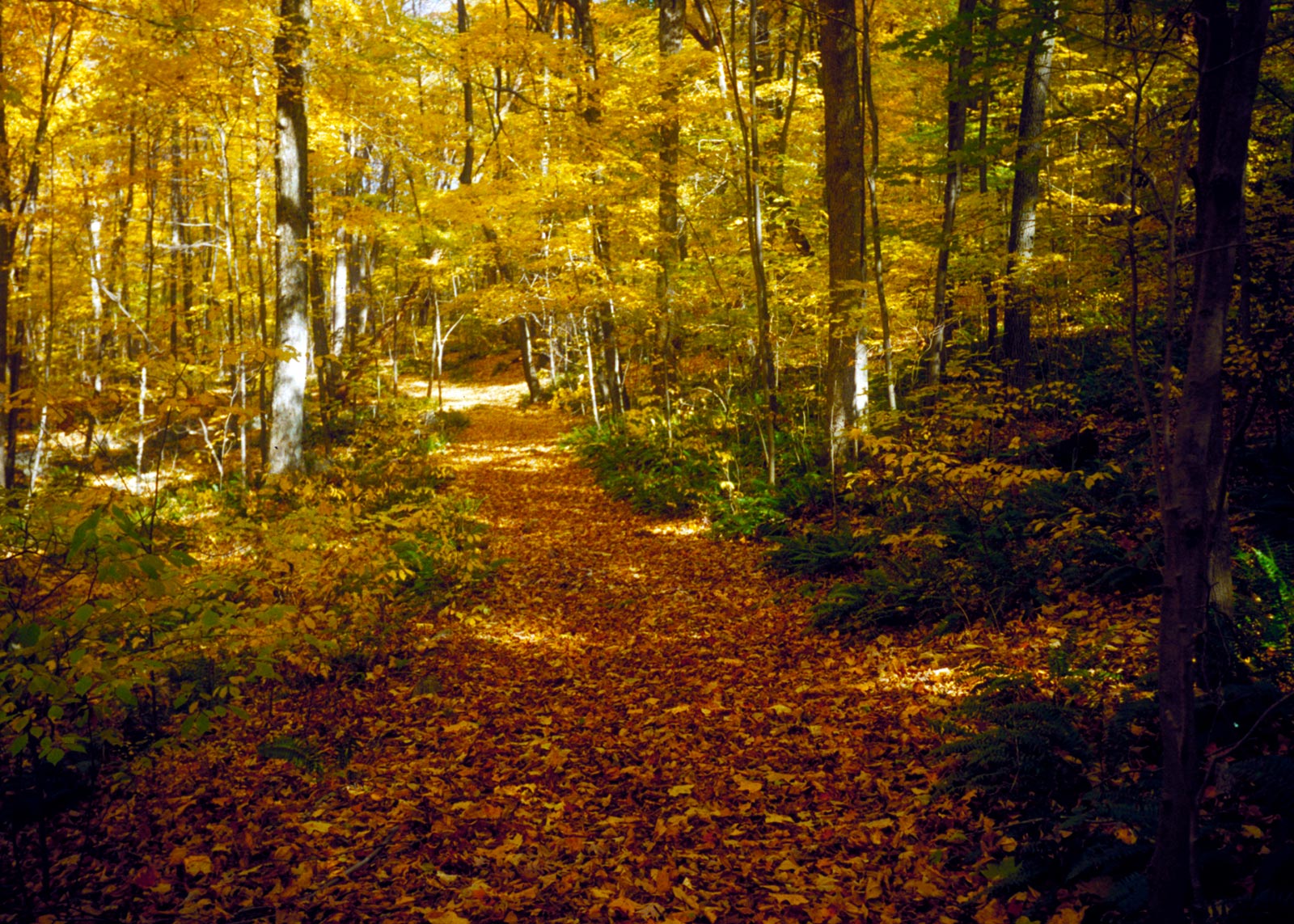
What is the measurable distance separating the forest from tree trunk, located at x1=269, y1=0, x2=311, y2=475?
0.07 m

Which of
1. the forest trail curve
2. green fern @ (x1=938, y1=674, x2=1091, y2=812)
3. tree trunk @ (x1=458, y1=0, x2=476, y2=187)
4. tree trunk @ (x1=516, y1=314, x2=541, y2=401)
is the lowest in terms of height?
the forest trail curve

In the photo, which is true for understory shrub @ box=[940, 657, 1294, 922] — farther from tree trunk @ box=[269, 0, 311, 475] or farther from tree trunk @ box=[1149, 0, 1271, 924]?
tree trunk @ box=[269, 0, 311, 475]

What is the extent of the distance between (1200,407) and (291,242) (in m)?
11.6

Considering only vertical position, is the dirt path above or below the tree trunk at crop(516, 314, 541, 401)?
below

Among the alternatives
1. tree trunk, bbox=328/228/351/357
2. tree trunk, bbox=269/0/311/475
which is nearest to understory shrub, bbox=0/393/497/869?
tree trunk, bbox=269/0/311/475

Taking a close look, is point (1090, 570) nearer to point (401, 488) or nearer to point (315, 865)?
point (315, 865)

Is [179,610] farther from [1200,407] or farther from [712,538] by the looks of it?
[712,538]

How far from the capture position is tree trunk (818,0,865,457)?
27.6ft

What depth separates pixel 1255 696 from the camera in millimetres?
3143

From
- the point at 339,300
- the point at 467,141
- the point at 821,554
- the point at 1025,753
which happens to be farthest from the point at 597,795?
the point at 339,300

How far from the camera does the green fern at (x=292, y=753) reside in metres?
4.43

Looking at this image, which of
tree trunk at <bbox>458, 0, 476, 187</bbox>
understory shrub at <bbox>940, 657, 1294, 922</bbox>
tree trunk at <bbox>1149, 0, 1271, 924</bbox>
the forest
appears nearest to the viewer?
A: tree trunk at <bbox>1149, 0, 1271, 924</bbox>

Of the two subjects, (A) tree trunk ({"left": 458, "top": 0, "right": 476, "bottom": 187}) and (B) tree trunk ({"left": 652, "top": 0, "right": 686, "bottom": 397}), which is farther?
(A) tree trunk ({"left": 458, "top": 0, "right": 476, "bottom": 187})

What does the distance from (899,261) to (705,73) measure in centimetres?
440
